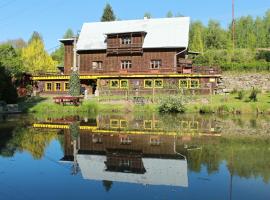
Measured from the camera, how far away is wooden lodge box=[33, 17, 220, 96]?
45406 mm

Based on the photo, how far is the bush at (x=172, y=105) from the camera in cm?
3525

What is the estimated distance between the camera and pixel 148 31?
4997cm

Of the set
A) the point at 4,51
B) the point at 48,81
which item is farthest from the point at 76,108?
the point at 4,51

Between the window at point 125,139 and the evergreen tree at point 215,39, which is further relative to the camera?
the evergreen tree at point 215,39

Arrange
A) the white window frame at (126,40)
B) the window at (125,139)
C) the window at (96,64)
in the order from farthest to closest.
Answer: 1. the window at (96,64)
2. the white window frame at (126,40)
3. the window at (125,139)

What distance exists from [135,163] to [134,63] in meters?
35.0

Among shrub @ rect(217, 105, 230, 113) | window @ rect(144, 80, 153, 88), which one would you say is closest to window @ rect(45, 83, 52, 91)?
window @ rect(144, 80, 153, 88)

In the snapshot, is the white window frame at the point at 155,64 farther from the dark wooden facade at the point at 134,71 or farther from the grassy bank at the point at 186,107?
the grassy bank at the point at 186,107

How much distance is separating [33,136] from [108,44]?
29.4 metres

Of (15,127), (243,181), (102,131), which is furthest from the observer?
(15,127)

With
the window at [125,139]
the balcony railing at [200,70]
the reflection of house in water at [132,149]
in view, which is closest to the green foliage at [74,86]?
the balcony railing at [200,70]

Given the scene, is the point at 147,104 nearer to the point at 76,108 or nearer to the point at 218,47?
the point at 76,108

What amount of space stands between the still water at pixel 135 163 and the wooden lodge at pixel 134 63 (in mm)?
20880

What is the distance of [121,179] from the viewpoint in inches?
480
